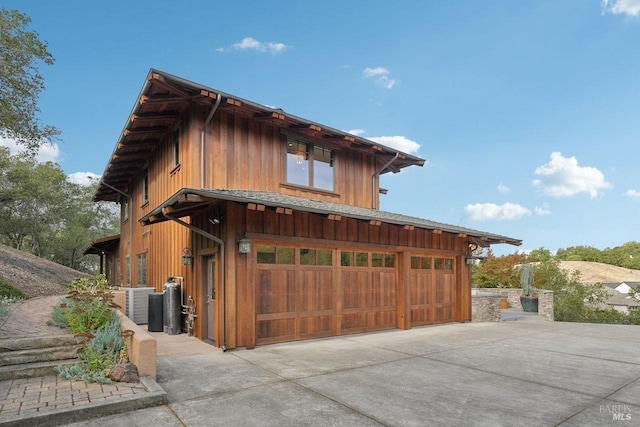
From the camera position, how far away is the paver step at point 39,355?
16.4 ft

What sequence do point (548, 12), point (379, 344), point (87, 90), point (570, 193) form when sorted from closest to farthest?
point (379, 344), point (548, 12), point (87, 90), point (570, 193)

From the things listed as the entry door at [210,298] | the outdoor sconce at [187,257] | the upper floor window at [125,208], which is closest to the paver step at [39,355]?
the entry door at [210,298]

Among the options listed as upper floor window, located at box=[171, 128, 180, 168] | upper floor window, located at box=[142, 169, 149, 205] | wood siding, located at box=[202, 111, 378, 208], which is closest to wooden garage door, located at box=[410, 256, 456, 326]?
wood siding, located at box=[202, 111, 378, 208]

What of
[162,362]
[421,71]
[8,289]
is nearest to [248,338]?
[162,362]

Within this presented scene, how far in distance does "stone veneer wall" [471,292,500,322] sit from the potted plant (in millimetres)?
5277

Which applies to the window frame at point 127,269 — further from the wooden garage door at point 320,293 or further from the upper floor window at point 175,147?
the wooden garage door at point 320,293

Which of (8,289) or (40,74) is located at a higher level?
(40,74)

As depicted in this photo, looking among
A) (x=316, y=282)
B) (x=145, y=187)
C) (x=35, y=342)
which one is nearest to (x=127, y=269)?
(x=145, y=187)

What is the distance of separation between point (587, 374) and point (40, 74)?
668 inches

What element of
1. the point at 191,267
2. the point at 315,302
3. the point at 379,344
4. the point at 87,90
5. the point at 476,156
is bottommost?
the point at 379,344

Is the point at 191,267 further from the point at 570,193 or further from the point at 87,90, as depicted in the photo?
the point at 570,193

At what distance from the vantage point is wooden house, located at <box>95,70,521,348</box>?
7.20m

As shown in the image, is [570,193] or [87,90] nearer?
[87,90]

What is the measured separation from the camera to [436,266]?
438 inches
